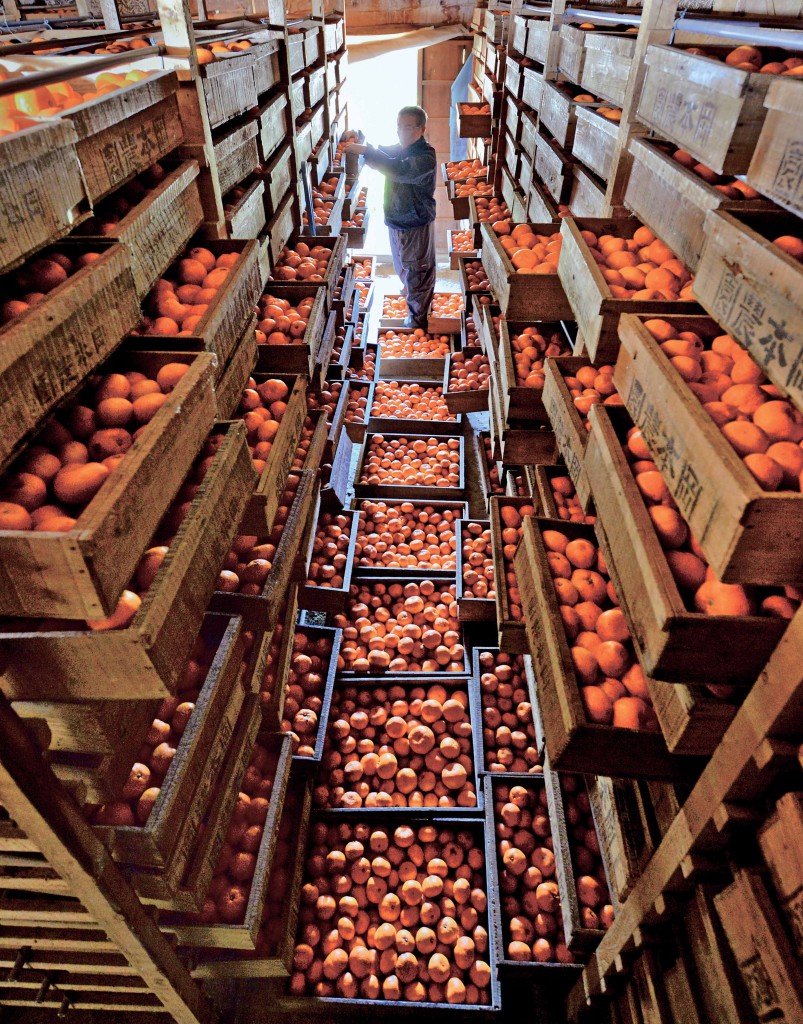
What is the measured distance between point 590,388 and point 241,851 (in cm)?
267

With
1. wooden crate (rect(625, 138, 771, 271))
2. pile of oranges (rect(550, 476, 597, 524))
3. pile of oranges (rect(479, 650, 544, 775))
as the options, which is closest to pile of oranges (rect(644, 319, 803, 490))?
wooden crate (rect(625, 138, 771, 271))

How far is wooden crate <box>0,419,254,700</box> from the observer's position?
55.6 inches

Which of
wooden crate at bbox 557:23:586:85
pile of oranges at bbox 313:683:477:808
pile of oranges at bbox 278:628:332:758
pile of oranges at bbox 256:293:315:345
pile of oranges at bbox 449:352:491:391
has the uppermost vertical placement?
wooden crate at bbox 557:23:586:85

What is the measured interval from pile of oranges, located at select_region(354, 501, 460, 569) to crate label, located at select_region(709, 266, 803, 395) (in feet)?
10.9

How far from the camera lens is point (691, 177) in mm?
2080

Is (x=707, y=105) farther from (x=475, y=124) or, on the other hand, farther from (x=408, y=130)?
(x=475, y=124)

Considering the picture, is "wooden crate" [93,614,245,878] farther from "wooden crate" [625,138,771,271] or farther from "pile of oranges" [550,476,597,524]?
"wooden crate" [625,138,771,271]

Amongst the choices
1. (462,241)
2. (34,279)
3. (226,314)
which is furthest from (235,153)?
(462,241)

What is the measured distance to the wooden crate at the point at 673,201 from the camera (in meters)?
1.95

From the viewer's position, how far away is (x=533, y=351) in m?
3.54

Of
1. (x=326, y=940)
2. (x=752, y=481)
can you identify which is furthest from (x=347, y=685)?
(x=752, y=481)

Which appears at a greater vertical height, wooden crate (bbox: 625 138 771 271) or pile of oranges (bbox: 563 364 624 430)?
wooden crate (bbox: 625 138 771 271)

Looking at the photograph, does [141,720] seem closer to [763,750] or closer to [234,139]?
[763,750]

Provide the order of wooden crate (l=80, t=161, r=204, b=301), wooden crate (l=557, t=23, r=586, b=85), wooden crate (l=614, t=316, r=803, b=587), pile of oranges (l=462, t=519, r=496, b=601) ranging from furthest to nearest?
1. pile of oranges (l=462, t=519, r=496, b=601)
2. wooden crate (l=557, t=23, r=586, b=85)
3. wooden crate (l=80, t=161, r=204, b=301)
4. wooden crate (l=614, t=316, r=803, b=587)
